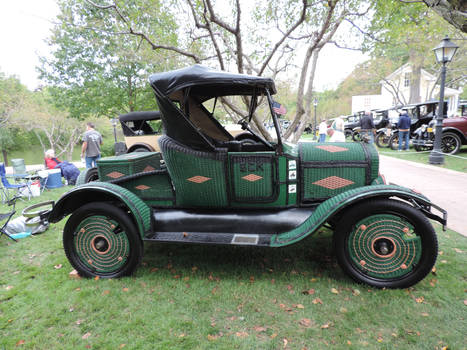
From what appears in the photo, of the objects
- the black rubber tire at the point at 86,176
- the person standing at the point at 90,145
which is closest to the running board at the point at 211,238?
the black rubber tire at the point at 86,176

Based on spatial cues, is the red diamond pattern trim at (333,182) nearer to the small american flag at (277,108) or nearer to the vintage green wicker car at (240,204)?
the vintage green wicker car at (240,204)

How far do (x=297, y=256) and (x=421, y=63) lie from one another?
27014mm

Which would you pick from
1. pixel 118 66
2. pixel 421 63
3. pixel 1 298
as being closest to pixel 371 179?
pixel 1 298

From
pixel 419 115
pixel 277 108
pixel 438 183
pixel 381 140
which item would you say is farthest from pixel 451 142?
pixel 277 108

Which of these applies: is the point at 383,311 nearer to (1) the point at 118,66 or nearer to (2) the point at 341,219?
(2) the point at 341,219

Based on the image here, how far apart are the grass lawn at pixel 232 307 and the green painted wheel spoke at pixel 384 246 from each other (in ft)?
0.74

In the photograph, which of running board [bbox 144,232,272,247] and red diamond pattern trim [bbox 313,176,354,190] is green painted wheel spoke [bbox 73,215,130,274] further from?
red diamond pattern trim [bbox 313,176,354,190]

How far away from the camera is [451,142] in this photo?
1038 cm

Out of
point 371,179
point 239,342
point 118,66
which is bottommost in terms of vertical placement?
point 239,342

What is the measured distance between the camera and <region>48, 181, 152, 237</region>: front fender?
2.92 m

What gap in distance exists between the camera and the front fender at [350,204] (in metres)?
2.56

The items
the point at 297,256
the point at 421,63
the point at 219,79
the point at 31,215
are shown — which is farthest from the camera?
the point at 421,63

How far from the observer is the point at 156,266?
3.37 m

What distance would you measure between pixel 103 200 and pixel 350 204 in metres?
2.84
